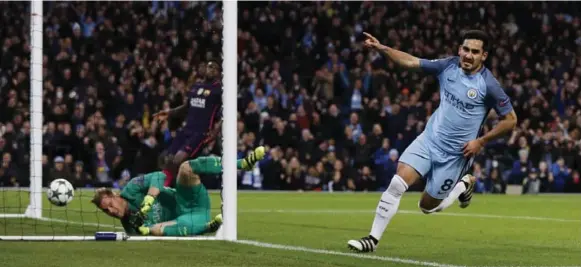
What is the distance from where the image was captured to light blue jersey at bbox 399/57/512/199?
11.0 m

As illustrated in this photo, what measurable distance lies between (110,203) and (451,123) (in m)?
4.21

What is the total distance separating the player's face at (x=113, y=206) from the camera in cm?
1300

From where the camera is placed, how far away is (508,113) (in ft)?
35.6

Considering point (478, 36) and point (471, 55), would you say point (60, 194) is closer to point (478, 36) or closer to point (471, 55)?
point (471, 55)

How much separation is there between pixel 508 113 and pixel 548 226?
595 centimetres

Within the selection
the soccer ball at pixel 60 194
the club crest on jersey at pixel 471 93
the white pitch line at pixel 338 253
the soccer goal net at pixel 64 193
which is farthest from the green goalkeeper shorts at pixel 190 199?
the club crest on jersey at pixel 471 93

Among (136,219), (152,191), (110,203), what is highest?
(152,191)

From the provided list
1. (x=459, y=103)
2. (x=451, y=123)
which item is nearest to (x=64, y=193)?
(x=451, y=123)

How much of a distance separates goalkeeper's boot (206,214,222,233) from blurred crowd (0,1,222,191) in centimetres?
1110

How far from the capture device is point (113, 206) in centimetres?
1309

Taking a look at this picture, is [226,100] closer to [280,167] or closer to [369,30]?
[280,167]

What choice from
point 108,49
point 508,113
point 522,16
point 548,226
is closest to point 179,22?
point 108,49

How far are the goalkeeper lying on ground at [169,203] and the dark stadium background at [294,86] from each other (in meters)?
12.0

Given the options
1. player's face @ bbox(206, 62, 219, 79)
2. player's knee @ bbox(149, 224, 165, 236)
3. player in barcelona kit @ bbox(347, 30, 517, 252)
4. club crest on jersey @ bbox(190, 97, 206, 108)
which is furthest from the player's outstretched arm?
club crest on jersey @ bbox(190, 97, 206, 108)
